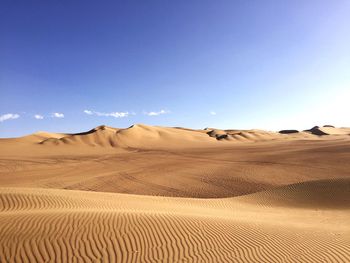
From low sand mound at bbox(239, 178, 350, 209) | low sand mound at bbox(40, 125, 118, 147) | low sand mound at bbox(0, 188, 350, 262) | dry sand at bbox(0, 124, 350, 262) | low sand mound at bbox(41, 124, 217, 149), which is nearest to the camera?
low sand mound at bbox(0, 188, 350, 262)

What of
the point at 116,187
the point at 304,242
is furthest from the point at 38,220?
the point at 116,187

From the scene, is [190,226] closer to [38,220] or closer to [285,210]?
[38,220]

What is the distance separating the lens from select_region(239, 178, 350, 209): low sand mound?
51.1ft

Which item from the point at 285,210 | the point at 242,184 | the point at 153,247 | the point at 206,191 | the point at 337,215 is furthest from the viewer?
the point at 242,184

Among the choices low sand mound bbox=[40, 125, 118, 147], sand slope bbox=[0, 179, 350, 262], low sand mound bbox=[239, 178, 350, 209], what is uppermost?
low sand mound bbox=[40, 125, 118, 147]

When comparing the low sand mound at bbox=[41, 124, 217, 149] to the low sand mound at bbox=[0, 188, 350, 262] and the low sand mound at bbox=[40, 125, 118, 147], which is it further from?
the low sand mound at bbox=[0, 188, 350, 262]

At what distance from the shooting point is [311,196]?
16.7 metres

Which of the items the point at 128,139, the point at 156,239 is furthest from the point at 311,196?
the point at 128,139

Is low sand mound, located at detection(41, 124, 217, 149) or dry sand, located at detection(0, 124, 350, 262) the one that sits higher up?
low sand mound, located at detection(41, 124, 217, 149)

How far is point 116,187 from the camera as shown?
2020 centimetres

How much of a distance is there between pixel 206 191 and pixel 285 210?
19.7 feet

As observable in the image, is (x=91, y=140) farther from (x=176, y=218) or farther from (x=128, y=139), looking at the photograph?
(x=176, y=218)

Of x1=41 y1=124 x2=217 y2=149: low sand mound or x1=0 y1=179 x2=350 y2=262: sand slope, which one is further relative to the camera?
x1=41 y1=124 x2=217 y2=149: low sand mound

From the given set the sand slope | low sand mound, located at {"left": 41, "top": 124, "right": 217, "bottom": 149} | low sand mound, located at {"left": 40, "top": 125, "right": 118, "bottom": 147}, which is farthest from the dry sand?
low sand mound, located at {"left": 41, "top": 124, "right": 217, "bottom": 149}
